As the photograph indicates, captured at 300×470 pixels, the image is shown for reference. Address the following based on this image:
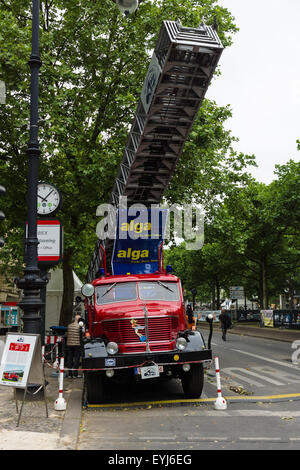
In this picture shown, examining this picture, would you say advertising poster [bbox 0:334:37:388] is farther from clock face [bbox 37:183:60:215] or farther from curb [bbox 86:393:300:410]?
clock face [bbox 37:183:60:215]

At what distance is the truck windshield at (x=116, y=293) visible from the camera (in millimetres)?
11484

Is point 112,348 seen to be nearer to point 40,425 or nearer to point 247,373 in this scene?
point 40,425

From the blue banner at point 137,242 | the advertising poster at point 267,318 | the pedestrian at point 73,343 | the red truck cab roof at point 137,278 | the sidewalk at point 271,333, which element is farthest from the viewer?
the advertising poster at point 267,318

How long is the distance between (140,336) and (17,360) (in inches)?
110

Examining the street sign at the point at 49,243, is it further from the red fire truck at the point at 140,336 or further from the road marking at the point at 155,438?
the road marking at the point at 155,438

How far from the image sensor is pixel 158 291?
38.1 ft

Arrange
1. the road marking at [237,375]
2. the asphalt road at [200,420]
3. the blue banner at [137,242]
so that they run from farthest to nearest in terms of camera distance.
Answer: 1. the blue banner at [137,242]
2. the road marking at [237,375]
3. the asphalt road at [200,420]

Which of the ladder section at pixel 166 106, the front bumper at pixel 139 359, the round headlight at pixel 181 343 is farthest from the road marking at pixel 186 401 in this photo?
the ladder section at pixel 166 106

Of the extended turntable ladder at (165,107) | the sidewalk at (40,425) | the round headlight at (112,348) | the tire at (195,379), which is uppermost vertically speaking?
the extended turntable ladder at (165,107)

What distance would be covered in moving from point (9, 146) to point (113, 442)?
15.1 meters

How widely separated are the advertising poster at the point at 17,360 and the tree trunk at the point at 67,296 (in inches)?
476

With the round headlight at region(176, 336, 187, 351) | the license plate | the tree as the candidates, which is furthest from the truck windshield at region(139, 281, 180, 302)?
the tree

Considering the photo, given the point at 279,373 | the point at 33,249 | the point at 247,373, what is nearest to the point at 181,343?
the point at 33,249
